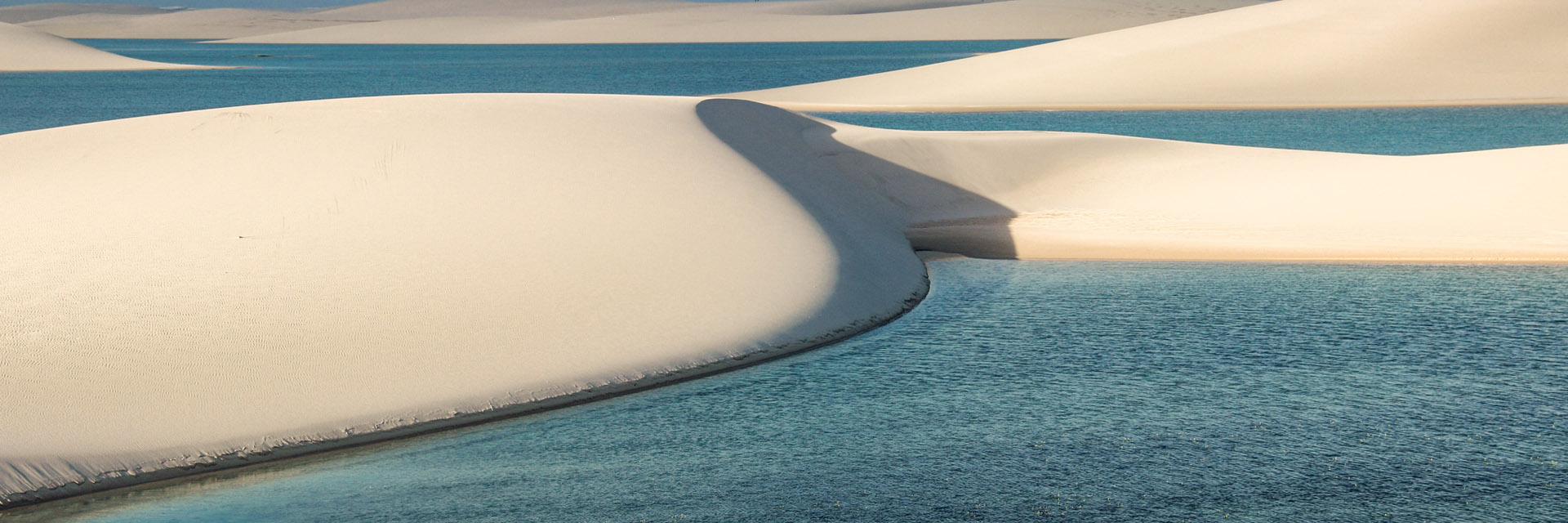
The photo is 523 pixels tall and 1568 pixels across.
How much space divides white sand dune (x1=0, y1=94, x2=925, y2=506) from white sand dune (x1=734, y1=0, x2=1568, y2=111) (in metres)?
14.9

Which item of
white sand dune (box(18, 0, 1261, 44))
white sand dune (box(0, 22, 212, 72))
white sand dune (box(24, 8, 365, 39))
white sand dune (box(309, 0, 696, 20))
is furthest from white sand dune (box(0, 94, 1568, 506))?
white sand dune (box(309, 0, 696, 20))

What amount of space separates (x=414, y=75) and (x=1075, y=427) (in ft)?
137

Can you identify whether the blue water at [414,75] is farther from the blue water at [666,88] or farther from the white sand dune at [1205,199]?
the white sand dune at [1205,199]

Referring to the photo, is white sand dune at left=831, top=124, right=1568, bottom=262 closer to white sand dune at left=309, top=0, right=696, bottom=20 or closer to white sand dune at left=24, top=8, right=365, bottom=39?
white sand dune at left=24, top=8, right=365, bottom=39

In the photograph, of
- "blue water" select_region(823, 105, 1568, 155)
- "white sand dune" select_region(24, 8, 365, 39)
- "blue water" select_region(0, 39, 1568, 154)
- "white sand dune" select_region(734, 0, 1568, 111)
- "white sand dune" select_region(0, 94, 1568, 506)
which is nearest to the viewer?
"white sand dune" select_region(0, 94, 1568, 506)

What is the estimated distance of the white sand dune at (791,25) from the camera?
272 ft

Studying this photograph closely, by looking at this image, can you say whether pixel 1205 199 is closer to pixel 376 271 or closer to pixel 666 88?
pixel 376 271

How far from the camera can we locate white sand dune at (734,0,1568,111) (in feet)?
84.2

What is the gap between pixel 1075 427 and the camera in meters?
5.53

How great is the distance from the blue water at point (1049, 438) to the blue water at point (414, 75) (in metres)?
19.0

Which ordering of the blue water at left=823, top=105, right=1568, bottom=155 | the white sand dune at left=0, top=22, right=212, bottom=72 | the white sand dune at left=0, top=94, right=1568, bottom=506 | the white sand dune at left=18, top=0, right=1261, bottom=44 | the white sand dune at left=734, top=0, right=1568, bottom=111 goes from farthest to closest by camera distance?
the white sand dune at left=18, top=0, right=1261, bottom=44 → the white sand dune at left=0, top=22, right=212, bottom=72 → the white sand dune at left=734, top=0, right=1568, bottom=111 → the blue water at left=823, top=105, right=1568, bottom=155 → the white sand dune at left=0, top=94, right=1568, bottom=506

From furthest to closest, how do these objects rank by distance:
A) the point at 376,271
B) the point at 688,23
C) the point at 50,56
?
the point at 688,23, the point at 50,56, the point at 376,271

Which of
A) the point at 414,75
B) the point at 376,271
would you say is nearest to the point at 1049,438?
the point at 376,271

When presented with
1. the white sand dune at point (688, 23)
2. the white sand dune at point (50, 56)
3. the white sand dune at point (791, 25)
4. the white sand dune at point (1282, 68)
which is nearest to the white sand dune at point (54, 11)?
the white sand dune at point (688, 23)
